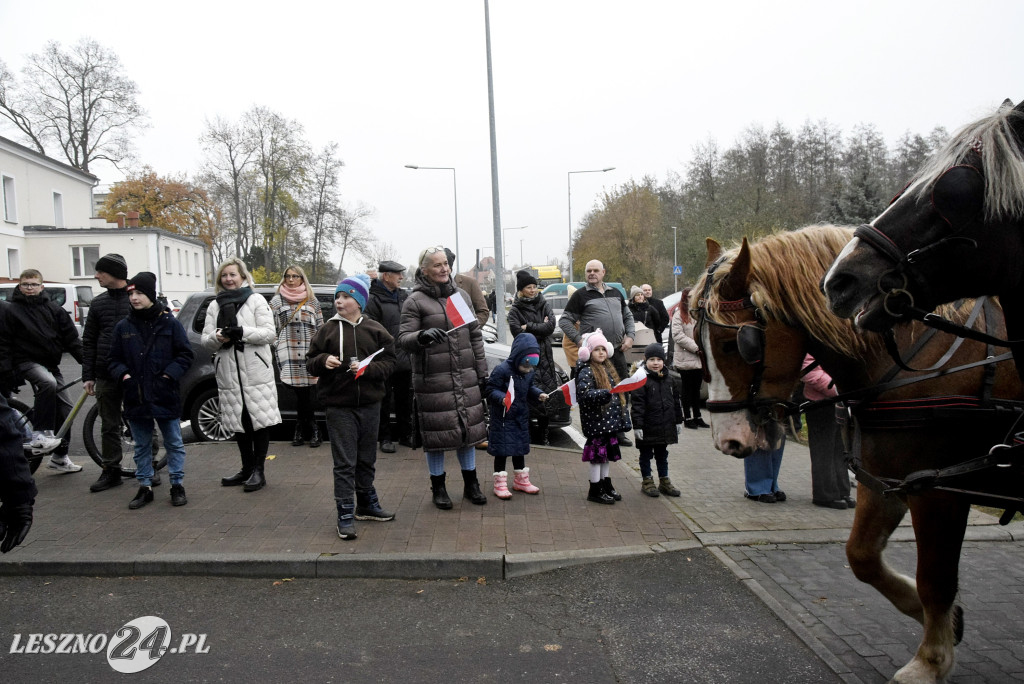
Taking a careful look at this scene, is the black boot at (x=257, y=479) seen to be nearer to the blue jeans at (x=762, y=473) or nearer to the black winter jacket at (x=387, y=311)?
the black winter jacket at (x=387, y=311)

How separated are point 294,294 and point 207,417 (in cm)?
193

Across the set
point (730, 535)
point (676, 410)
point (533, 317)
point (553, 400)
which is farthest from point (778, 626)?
point (533, 317)

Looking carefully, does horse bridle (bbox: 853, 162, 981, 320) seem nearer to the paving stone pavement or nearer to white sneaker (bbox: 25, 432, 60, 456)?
the paving stone pavement

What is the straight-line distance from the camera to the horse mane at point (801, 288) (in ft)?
9.95

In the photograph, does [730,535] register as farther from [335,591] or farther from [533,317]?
[533,317]

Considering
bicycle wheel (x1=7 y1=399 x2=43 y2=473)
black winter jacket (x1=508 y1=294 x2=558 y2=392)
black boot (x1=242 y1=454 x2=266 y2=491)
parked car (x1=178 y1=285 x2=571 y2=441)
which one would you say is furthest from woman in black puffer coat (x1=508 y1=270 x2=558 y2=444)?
bicycle wheel (x1=7 y1=399 x2=43 y2=473)

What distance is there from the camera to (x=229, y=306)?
675 cm

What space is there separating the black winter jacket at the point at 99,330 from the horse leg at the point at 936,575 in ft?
20.6

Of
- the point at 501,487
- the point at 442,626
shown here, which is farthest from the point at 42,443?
the point at 442,626

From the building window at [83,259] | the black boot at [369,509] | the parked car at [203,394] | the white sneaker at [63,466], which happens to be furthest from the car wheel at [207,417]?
the building window at [83,259]

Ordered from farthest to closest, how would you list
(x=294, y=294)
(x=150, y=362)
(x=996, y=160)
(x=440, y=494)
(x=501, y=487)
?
(x=294, y=294) → (x=501, y=487) → (x=440, y=494) → (x=150, y=362) → (x=996, y=160)

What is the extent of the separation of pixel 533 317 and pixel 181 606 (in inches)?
211

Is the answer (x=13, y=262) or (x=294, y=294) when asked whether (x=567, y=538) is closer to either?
(x=294, y=294)

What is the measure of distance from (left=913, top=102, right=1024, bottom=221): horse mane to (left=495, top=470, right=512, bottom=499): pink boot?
472 cm
